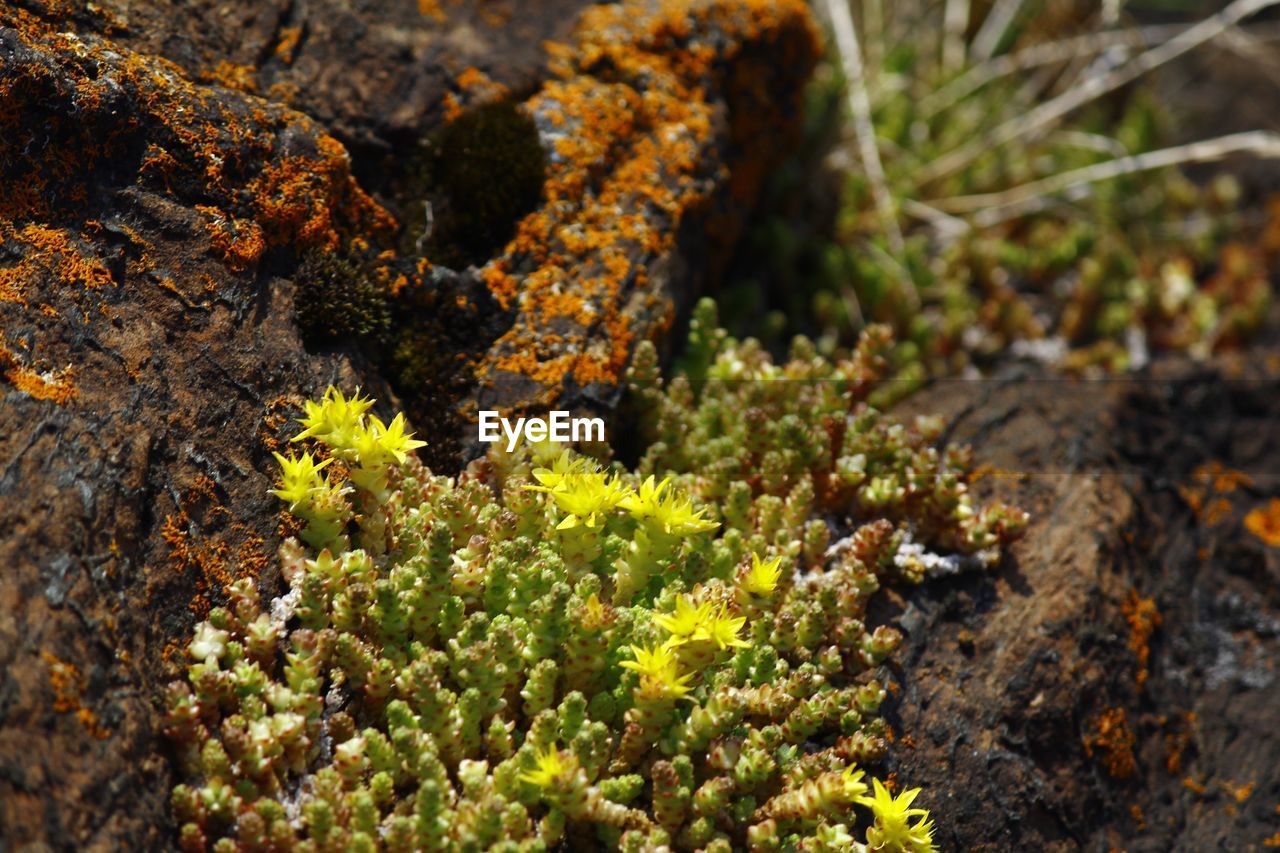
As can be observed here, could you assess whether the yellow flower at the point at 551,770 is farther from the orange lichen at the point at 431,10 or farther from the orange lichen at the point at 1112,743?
the orange lichen at the point at 431,10

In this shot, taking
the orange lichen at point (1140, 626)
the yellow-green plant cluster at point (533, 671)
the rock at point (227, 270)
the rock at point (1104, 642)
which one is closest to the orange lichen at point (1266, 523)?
the rock at point (1104, 642)

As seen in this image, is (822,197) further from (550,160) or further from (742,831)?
(742,831)

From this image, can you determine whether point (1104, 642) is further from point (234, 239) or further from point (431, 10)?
point (431, 10)

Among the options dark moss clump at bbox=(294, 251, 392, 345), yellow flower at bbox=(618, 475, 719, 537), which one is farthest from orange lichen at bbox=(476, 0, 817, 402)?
yellow flower at bbox=(618, 475, 719, 537)

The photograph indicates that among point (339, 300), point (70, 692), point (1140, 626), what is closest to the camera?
point (70, 692)

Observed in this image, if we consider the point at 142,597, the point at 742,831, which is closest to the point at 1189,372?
the point at 742,831

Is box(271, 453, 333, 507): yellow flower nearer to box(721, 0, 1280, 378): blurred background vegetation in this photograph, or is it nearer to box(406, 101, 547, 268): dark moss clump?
box(406, 101, 547, 268): dark moss clump

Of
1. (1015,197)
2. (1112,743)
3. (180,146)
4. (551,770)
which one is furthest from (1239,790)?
(180,146)

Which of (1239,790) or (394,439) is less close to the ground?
(394,439)
